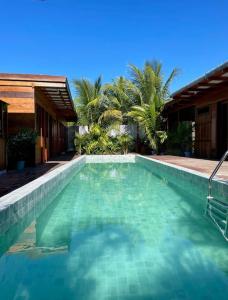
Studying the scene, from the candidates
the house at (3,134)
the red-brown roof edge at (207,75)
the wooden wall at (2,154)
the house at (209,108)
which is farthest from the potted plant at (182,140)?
the wooden wall at (2,154)

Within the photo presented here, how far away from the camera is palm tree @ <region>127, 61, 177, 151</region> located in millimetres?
17703

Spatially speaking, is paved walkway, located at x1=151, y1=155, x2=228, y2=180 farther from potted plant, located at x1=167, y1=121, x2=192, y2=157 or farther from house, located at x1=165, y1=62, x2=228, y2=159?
potted plant, located at x1=167, y1=121, x2=192, y2=157

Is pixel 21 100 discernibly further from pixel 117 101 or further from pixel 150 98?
pixel 117 101

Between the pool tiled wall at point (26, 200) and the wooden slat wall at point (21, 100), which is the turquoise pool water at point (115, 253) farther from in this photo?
the wooden slat wall at point (21, 100)

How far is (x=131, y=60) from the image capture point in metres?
20.6

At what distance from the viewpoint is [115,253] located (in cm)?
365

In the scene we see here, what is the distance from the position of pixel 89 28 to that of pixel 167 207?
607 inches

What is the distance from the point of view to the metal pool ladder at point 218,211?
15.2 feet

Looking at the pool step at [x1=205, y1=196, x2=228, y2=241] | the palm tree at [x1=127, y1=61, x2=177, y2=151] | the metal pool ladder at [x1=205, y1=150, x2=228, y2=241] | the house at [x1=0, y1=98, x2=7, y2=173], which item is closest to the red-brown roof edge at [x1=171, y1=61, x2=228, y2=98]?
the palm tree at [x1=127, y1=61, x2=177, y2=151]

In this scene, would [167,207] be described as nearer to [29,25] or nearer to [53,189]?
[53,189]

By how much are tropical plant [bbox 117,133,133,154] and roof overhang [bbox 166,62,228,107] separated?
3.78 m

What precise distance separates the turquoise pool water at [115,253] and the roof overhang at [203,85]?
226 inches

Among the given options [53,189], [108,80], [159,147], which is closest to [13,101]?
[53,189]

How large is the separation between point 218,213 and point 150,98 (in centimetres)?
1421
